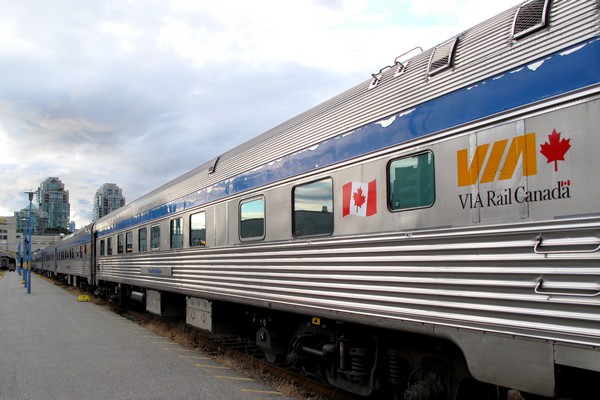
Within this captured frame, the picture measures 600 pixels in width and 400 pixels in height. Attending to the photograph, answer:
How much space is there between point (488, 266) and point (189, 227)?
264 inches

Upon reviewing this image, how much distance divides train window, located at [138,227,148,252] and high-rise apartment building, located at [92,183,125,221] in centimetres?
6125

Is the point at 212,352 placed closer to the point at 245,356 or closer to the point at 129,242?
the point at 245,356

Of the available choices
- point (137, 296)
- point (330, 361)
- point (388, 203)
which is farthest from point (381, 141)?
point (137, 296)

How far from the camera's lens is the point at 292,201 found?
609cm

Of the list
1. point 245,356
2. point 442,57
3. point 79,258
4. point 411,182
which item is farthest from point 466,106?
point 79,258

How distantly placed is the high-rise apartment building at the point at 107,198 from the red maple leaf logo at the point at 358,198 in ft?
230

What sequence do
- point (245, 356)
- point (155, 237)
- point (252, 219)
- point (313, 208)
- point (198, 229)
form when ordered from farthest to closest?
point (155, 237), point (198, 229), point (245, 356), point (252, 219), point (313, 208)

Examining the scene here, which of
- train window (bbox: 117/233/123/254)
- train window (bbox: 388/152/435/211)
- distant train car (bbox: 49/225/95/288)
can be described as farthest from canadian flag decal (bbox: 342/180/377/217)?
distant train car (bbox: 49/225/95/288)

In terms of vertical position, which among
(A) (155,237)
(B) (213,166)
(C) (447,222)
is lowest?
(A) (155,237)

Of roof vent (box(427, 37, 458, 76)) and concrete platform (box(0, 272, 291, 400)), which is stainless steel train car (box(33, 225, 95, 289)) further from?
roof vent (box(427, 37, 458, 76))

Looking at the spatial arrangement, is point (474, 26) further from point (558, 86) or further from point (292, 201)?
point (292, 201)

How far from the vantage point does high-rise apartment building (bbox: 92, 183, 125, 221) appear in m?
72.8

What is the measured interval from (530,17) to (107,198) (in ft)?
253

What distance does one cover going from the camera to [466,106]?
12.8 ft
